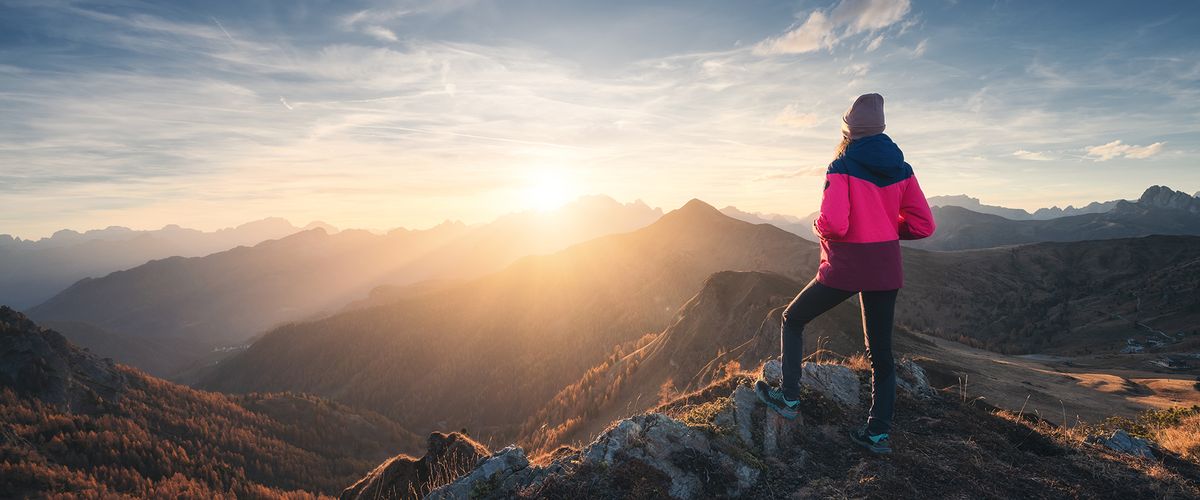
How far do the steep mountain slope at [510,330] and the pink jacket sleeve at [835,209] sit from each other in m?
45.5

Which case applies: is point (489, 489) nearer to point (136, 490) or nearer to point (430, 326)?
point (136, 490)

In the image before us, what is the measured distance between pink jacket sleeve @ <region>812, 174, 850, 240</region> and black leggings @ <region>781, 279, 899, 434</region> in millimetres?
547

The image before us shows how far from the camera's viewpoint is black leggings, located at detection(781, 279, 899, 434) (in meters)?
4.83

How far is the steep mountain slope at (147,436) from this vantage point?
25359 millimetres

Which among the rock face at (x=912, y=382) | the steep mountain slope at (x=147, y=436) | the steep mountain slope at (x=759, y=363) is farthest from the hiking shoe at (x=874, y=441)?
the steep mountain slope at (x=147, y=436)

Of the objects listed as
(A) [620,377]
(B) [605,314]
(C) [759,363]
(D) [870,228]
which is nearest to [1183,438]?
(D) [870,228]

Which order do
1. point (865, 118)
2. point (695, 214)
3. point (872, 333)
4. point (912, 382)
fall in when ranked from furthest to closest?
point (695, 214) < point (912, 382) < point (872, 333) < point (865, 118)

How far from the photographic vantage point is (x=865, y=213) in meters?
4.55

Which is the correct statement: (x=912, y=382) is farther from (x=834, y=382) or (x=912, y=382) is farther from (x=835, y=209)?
(x=835, y=209)

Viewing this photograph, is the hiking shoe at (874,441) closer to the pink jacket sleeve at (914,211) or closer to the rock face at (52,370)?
the pink jacket sleeve at (914,211)

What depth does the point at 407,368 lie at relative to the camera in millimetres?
81625

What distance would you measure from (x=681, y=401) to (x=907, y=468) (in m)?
4.75

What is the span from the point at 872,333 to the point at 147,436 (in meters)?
48.3

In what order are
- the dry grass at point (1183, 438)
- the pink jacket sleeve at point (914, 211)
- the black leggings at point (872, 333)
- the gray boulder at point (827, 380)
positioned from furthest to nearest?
1. the gray boulder at point (827, 380)
2. the dry grass at point (1183, 438)
3. the pink jacket sleeve at point (914, 211)
4. the black leggings at point (872, 333)
